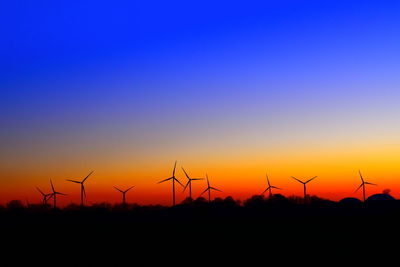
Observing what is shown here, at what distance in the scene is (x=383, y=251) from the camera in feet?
298

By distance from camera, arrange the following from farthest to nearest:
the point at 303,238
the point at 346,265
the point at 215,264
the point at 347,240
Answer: the point at 303,238, the point at 347,240, the point at 215,264, the point at 346,265

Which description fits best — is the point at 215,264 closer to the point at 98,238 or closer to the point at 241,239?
the point at 241,239

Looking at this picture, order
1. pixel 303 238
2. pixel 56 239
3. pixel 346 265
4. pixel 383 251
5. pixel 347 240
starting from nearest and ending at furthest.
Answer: pixel 346 265 < pixel 383 251 < pixel 347 240 < pixel 303 238 < pixel 56 239

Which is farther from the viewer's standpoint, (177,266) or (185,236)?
(185,236)

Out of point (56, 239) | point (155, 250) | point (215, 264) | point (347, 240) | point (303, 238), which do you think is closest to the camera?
point (215, 264)

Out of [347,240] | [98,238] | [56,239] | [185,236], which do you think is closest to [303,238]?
[347,240]

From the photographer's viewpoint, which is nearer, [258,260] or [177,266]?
[177,266]

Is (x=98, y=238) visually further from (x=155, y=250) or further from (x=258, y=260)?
(x=258, y=260)

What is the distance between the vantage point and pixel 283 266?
75.9 m

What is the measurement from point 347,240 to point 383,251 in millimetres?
22064

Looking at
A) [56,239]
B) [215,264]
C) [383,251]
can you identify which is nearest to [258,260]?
[215,264]

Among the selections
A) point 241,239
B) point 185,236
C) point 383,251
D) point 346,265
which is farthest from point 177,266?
point 185,236

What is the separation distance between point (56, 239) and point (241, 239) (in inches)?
1688

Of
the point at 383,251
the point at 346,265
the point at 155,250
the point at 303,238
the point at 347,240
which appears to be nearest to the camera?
the point at 346,265
